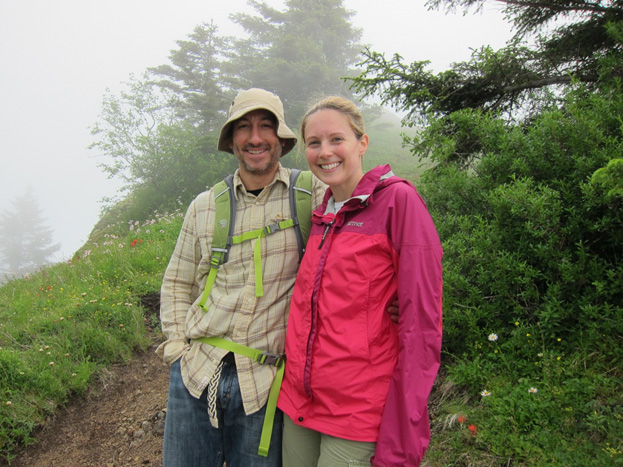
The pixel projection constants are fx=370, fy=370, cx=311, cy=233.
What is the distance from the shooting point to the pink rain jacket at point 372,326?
4.71 ft

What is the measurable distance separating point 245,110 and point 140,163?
2035 cm

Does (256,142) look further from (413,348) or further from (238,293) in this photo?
(413,348)

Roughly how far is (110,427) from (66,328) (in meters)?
1.74

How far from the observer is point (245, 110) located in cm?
211

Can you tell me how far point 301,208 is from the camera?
2.22m

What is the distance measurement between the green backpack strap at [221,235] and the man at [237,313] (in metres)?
0.03

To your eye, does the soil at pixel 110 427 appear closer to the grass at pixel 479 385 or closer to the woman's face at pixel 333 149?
the grass at pixel 479 385

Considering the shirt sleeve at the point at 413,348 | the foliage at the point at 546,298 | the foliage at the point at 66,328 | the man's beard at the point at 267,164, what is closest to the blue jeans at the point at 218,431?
the shirt sleeve at the point at 413,348

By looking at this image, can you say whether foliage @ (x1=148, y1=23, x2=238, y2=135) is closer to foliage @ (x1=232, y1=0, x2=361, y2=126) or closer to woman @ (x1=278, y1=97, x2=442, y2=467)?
foliage @ (x1=232, y1=0, x2=361, y2=126)

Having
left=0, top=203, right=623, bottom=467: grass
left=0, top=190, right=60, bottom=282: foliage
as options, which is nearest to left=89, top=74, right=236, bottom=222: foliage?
left=0, top=203, right=623, bottom=467: grass

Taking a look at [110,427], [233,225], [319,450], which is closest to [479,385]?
[319,450]

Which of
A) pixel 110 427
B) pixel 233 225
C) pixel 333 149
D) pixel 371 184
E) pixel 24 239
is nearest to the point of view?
pixel 371 184

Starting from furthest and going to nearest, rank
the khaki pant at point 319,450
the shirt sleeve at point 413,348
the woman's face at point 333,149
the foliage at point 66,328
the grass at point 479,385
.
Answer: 1. the foliage at point 66,328
2. the grass at point 479,385
3. the woman's face at point 333,149
4. the khaki pant at point 319,450
5. the shirt sleeve at point 413,348

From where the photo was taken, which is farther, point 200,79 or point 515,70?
point 200,79
